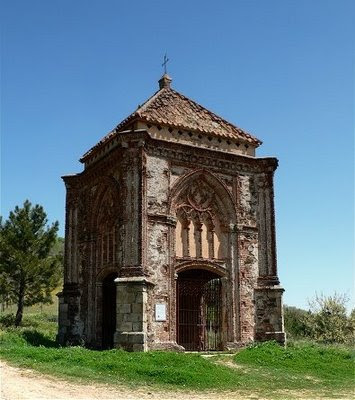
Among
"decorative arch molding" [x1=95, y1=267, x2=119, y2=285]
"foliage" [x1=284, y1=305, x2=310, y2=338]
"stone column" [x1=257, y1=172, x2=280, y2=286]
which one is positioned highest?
"stone column" [x1=257, y1=172, x2=280, y2=286]

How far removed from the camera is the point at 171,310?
18.0 metres

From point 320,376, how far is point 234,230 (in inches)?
280

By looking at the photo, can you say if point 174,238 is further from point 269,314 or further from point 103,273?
point 269,314

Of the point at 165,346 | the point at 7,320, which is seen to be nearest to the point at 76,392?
the point at 165,346

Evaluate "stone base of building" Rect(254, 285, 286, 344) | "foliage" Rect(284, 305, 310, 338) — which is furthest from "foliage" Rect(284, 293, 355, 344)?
"stone base of building" Rect(254, 285, 286, 344)

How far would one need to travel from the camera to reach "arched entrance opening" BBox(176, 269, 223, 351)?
20.2 metres

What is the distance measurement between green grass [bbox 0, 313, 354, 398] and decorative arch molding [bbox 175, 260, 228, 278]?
315 centimetres

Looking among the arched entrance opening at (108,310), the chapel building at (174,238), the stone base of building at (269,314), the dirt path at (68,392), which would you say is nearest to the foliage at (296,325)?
the stone base of building at (269,314)

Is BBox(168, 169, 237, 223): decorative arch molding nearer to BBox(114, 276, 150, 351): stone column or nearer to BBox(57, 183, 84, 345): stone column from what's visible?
BBox(114, 276, 150, 351): stone column

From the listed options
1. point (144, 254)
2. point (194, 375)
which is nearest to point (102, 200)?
point (144, 254)

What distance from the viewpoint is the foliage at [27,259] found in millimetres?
30406

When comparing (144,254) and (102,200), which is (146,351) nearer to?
(144,254)

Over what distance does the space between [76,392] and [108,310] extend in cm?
1038

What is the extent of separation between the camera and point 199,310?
21.9 meters
